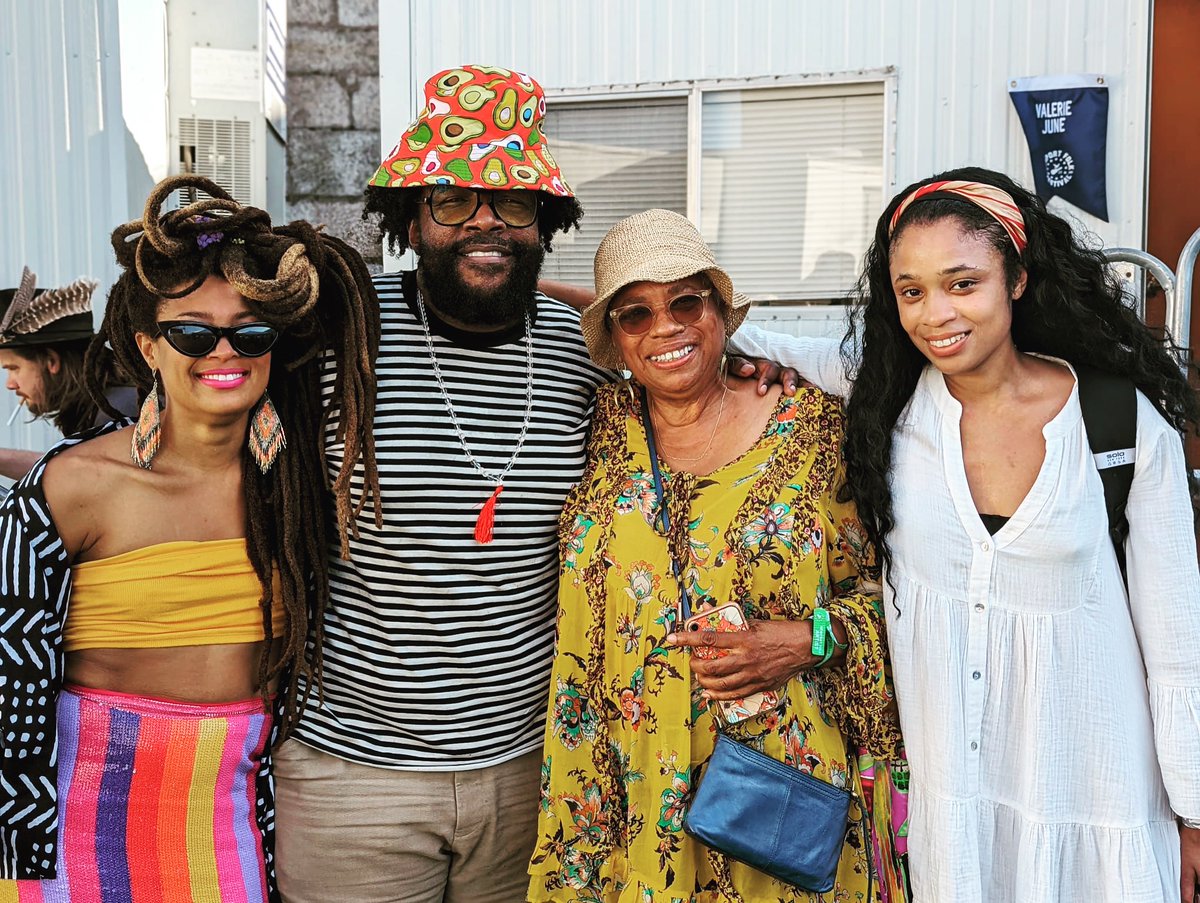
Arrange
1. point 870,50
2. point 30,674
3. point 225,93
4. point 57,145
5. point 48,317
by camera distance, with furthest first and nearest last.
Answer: point 225,93 < point 57,145 < point 870,50 < point 48,317 < point 30,674

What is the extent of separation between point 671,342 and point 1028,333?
0.77 meters

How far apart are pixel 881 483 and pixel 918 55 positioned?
94.6 inches

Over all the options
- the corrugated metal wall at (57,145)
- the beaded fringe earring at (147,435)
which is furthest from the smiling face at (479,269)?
the corrugated metal wall at (57,145)

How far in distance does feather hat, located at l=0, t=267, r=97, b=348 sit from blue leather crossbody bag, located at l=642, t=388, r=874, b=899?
240cm

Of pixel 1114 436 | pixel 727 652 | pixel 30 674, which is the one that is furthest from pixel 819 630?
pixel 30 674

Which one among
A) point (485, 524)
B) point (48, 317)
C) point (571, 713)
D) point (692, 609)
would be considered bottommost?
point (571, 713)

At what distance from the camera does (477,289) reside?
2.51 metres

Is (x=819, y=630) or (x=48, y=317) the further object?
(x=48, y=317)

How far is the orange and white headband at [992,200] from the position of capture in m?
2.19

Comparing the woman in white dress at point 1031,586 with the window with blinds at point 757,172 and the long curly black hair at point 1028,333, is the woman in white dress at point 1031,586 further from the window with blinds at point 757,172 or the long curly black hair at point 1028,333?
the window with blinds at point 757,172

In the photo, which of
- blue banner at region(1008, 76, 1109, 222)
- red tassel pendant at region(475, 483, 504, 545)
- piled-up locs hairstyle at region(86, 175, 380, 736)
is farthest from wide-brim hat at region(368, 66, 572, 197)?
blue banner at region(1008, 76, 1109, 222)

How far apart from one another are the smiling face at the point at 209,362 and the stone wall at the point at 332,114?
4607 mm

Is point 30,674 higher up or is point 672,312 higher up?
point 672,312

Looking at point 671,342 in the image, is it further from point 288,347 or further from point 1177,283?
point 1177,283
